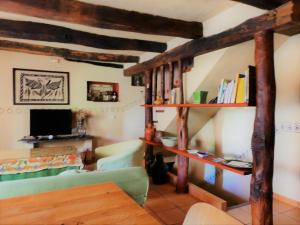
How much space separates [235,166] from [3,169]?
2.47 metres

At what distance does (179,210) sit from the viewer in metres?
2.83

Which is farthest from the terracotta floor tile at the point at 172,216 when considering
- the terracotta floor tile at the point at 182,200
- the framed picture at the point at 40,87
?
the framed picture at the point at 40,87

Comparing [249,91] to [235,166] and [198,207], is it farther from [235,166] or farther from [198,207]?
[198,207]

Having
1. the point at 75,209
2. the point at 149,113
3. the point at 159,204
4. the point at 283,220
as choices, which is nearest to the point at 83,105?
the point at 149,113

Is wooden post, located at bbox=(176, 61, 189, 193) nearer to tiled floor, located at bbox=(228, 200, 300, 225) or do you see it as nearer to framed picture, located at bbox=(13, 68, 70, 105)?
tiled floor, located at bbox=(228, 200, 300, 225)

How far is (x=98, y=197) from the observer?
143cm

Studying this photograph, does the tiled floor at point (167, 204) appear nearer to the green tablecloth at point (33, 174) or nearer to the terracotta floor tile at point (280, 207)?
the terracotta floor tile at point (280, 207)

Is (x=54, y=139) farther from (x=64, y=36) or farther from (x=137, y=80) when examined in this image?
(x=137, y=80)

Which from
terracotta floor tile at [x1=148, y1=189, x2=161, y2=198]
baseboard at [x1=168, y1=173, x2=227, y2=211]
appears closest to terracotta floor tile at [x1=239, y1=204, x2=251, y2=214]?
baseboard at [x1=168, y1=173, x2=227, y2=211]

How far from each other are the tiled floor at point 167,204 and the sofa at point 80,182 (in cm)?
80

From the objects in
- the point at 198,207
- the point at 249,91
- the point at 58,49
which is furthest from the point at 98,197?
the point at 58,49

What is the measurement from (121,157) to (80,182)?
1.23m

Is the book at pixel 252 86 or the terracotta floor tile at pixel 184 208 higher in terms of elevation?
the book at pixel 252 86

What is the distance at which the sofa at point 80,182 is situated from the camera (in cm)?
165
